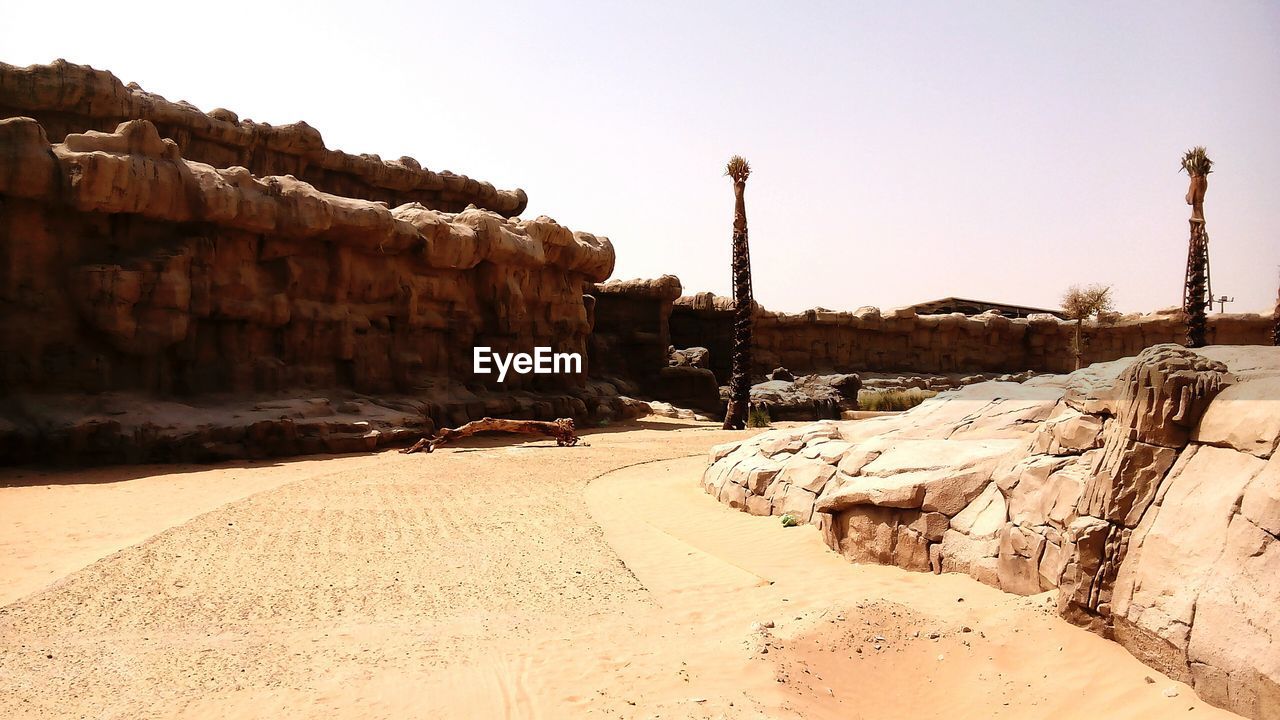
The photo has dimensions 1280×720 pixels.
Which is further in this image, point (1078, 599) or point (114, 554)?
point (114, 554)

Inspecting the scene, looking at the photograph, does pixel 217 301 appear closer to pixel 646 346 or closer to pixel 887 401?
pixel 646 346

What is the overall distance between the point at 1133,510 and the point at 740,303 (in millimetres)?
16674

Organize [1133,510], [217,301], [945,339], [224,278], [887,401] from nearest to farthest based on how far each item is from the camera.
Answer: [1133,510] → [217,301] → [224,278] → [887,401] → [945,339]

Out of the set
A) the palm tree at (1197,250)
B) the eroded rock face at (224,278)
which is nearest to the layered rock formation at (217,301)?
the eroded rock face at (224,278)

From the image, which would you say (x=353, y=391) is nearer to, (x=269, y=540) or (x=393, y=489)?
(x=393, y=489)

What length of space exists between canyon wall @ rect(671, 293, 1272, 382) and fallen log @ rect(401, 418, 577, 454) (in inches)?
633

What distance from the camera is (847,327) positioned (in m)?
32.9

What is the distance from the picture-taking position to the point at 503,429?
→ 15.5 m

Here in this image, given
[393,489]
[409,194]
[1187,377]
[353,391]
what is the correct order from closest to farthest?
[1187,377] < [393,489] < [353,391] < [409,194]

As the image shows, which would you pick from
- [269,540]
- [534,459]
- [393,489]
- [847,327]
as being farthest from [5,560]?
[847,327]

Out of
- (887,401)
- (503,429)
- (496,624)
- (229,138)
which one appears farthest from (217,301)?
(887,401)

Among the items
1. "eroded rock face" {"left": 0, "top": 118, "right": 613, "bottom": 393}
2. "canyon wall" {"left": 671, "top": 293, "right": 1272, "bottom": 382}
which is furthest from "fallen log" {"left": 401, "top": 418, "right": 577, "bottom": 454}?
"canyon wall" {"left": 671, "top": 293, "right": 1272, "bottom": 382}

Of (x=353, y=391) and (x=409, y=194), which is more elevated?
(x=409, y=194)

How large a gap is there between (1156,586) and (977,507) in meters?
1.92
